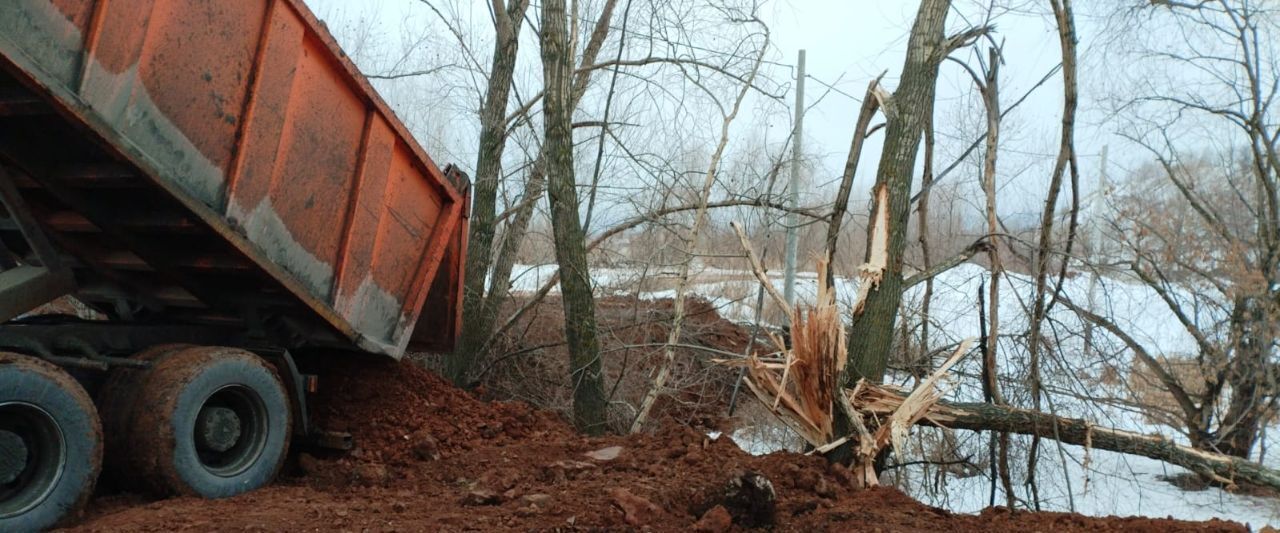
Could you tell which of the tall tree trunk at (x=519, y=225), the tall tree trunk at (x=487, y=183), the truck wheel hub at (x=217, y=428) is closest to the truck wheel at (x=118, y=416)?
the truck wheel hub at (x=217, y=428)

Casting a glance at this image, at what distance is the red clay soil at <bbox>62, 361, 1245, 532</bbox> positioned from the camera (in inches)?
172

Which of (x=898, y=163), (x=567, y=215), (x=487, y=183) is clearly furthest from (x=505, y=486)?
(x=487, y=183)

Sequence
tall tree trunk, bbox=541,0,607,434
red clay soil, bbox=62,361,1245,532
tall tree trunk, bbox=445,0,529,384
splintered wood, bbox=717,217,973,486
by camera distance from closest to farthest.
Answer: red clay soil, bbox=62,361,1245,532 < splintered wood, bbox=717,217,973,486 < tall tree trunk, bbox=541,0,607,434 < tall tree trunk, bbox=445,0,529,384

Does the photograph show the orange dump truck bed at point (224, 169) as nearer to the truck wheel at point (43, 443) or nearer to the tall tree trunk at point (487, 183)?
the truck wheel at point (43, 443)

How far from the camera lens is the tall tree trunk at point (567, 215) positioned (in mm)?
8367

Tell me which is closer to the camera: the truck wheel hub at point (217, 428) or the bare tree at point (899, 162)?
the truck wheel hub at point (217, 428)

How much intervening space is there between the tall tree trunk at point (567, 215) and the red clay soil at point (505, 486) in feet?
4.65

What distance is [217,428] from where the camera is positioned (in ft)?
16.9

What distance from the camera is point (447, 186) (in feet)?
21.2

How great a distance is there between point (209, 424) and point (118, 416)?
0.45m

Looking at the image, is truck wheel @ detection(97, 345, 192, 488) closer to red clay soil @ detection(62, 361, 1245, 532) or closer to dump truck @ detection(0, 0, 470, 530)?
dump truck @ detection(0, 0, 470, 530)

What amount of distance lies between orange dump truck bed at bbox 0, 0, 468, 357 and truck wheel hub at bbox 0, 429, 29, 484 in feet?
4.03

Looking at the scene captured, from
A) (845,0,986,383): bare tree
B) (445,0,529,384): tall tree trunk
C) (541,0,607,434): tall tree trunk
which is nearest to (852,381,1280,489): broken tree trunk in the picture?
(845,0,986,383): bare tree

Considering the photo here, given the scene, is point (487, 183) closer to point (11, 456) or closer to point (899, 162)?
point (899, 162)
